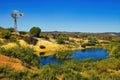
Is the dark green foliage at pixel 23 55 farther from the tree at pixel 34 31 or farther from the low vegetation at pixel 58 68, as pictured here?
the tree at pixel 34 31

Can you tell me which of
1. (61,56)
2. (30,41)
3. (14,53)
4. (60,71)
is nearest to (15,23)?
(30,41)

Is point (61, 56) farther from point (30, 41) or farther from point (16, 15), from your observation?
point (16, 15)

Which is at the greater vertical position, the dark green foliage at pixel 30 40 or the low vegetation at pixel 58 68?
the low vegetation at pixel 58 68

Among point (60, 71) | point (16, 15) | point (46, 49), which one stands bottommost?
point (46, 49)

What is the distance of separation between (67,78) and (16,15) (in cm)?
9423

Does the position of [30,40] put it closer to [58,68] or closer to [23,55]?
[23,55]

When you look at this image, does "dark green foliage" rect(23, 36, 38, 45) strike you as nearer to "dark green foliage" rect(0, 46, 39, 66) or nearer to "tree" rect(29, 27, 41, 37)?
"tree" rect(29, 27, 41, 37)

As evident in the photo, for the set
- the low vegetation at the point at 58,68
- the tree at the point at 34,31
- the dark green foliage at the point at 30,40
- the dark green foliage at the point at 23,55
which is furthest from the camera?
the tree at the point at 34,31

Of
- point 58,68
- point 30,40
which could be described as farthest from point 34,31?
point 58,68

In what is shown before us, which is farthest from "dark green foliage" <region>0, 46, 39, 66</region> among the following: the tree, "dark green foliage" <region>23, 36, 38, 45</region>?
the tree

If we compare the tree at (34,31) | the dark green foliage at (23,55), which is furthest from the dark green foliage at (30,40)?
the dark green foliage at (23,55)

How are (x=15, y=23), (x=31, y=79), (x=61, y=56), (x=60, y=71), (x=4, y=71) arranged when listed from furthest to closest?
(x=15, y=23) < (x=61, y=56) < (x=60, y=71) < (x=4, y=71) < (x=31, y=79)

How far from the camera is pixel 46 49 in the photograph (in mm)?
106938

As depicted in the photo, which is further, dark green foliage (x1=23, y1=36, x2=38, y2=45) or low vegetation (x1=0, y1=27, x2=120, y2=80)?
dark green foliage (x1=23, y1=36, x2=38, y2=45)
